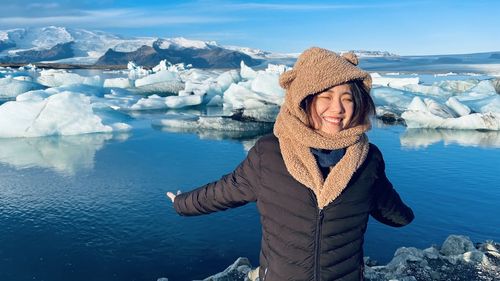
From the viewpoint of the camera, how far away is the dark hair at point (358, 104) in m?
1.47

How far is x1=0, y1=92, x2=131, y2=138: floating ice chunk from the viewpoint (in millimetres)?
12617

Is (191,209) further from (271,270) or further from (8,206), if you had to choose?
(8,206)

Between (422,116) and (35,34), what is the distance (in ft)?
635

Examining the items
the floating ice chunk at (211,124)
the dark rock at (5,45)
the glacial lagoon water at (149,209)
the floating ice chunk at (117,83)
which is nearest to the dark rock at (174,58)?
the dark rock at (5,45)

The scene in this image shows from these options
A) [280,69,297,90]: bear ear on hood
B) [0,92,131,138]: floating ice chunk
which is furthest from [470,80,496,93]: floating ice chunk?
[280,69,297,90]: bear ear on hood

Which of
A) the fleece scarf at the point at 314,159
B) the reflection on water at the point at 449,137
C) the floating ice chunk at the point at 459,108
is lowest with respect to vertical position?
the reflection on water at the point at 449,137

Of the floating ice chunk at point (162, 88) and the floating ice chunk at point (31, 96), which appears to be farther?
the floating ice chunk at point (162, 88)

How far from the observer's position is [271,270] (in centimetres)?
158

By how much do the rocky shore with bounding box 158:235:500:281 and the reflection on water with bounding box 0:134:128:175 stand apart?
5.89 metres

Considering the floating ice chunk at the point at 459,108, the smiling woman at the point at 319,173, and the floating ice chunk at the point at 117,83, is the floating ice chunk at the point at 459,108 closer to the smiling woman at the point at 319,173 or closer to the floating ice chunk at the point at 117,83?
the smiling woman at the point at 319,173

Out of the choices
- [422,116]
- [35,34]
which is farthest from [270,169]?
[35,34]

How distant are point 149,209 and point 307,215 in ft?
18.9

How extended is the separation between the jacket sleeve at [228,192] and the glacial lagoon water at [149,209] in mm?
3416

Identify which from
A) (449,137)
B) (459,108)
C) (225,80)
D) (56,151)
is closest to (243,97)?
(225,80)
